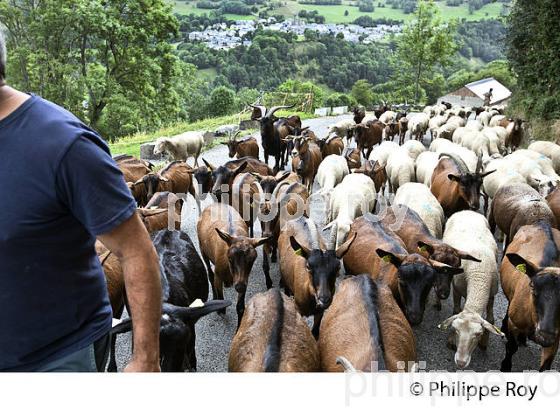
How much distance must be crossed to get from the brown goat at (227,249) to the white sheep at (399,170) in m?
5.40

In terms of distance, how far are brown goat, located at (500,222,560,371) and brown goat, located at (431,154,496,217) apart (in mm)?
2035

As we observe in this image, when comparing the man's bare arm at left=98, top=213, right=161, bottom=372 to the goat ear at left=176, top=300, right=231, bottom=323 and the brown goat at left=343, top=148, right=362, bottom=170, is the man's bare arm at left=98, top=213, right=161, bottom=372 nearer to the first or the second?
the goat ear at left=176, top=300, right=231, bottom=323

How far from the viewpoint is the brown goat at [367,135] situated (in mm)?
A: 17734

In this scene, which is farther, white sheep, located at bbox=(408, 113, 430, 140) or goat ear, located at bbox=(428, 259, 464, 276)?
white sheep, located at bbox=(408, 113, 430, 140)

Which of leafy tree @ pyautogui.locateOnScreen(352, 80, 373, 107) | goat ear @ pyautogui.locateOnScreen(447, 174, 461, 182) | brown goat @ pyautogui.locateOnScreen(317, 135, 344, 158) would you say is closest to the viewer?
goat ear @ pyautogui.locateOnScreen(447, 174, 461, 182)

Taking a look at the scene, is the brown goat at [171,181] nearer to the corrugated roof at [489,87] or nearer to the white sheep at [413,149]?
the white sheep at [413,149]

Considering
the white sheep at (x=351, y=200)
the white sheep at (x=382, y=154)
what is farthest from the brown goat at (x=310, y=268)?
the white sheep at (x=382, y=154)

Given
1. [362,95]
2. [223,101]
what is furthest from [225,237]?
[362,95]

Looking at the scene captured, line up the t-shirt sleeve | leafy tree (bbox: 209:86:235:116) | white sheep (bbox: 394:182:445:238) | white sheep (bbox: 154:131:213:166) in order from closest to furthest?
the t-shirt sleeve
white sheep (bbox: 394:182:445:238)
white sheep (bbox: 154:131:213:166)
leafy tree (bbox: 209:86:235:116)

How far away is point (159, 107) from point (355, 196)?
22793 millimetres

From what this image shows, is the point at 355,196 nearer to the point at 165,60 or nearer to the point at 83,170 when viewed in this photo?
the point at 83,170

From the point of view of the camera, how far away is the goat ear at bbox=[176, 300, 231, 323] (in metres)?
3.18

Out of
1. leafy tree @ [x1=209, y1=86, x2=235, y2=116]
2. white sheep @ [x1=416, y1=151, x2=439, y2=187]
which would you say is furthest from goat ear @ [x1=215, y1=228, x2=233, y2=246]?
leafy tree @ [x1=209, y1=86, x2=235, y2=116]

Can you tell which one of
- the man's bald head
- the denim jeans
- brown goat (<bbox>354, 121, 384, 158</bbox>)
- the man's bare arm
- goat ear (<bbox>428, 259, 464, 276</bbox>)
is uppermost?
the man's bald head
